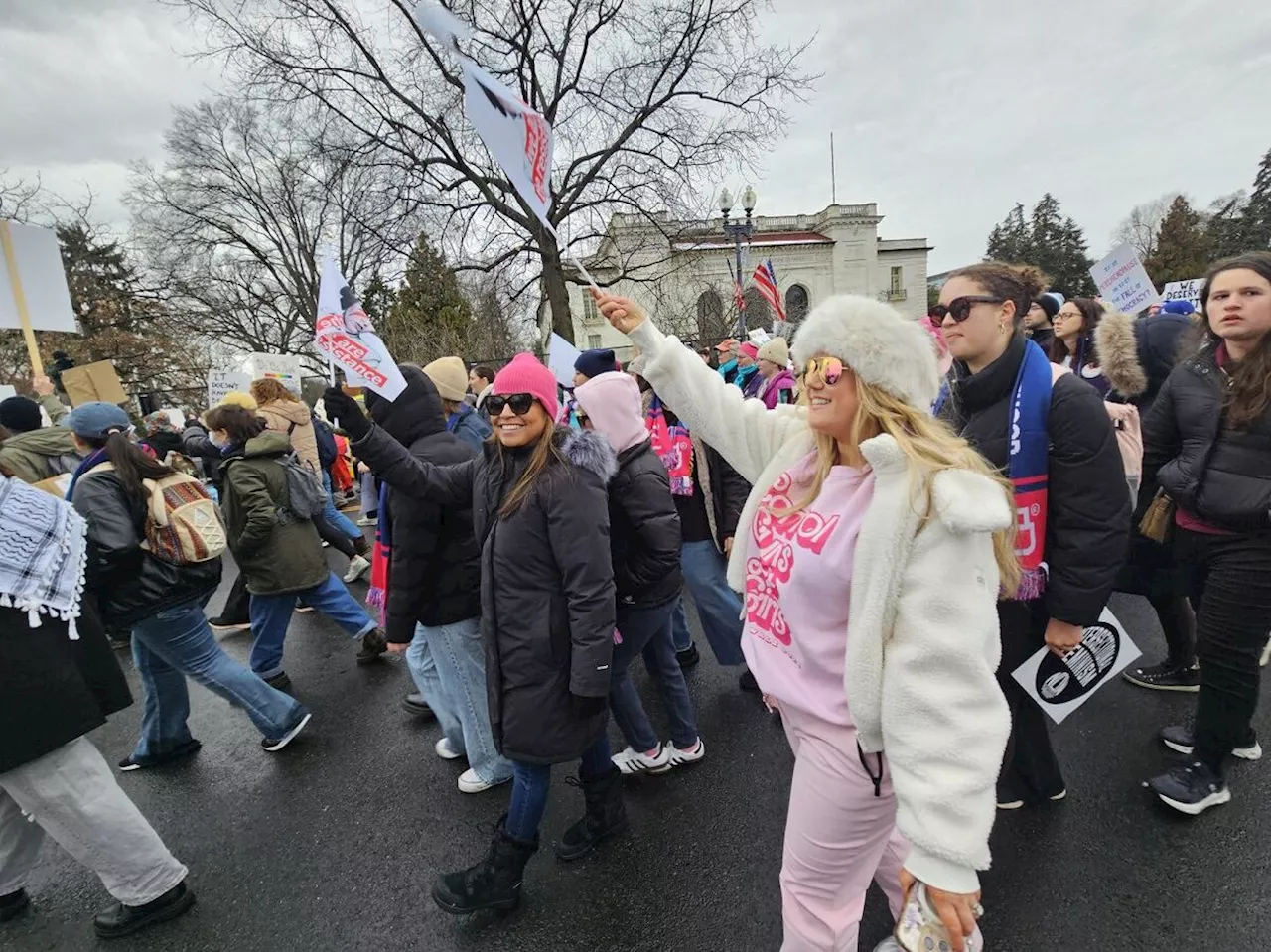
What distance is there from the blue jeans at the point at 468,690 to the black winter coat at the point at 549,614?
24.0 inches

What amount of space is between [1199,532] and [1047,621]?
87 cm

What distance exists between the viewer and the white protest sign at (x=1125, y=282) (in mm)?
5548

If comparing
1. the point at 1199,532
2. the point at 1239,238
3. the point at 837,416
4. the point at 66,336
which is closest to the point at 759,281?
the point at 1199,532

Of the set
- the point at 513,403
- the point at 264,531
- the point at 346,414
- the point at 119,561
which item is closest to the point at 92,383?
the point at 264,531

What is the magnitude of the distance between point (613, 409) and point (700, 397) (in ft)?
2.61

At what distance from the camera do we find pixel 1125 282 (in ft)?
18.7

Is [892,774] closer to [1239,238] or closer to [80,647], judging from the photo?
[80,647]

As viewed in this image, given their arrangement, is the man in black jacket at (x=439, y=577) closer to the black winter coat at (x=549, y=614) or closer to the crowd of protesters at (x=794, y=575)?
the crowd of protesters at (x=794, y=575)

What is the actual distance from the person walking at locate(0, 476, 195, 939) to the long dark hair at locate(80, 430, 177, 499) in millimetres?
526

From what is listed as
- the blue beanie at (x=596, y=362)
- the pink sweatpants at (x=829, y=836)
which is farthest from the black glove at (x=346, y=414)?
the pink sweatpants at (x=829, y=836)

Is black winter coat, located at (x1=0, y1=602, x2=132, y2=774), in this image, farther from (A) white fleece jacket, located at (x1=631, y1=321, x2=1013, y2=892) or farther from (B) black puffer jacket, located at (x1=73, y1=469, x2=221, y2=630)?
(A) white fleece jacket, located at (x1=631, y1=321, x2=1013, y2=892)

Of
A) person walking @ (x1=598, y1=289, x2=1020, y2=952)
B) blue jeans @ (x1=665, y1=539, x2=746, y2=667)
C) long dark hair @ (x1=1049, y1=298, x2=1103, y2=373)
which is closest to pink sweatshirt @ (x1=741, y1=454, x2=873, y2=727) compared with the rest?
person walking @ (x1=598, y1=289, x2=1020, y2=952)

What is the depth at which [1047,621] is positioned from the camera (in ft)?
7.45

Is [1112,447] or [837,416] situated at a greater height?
[837,416]
